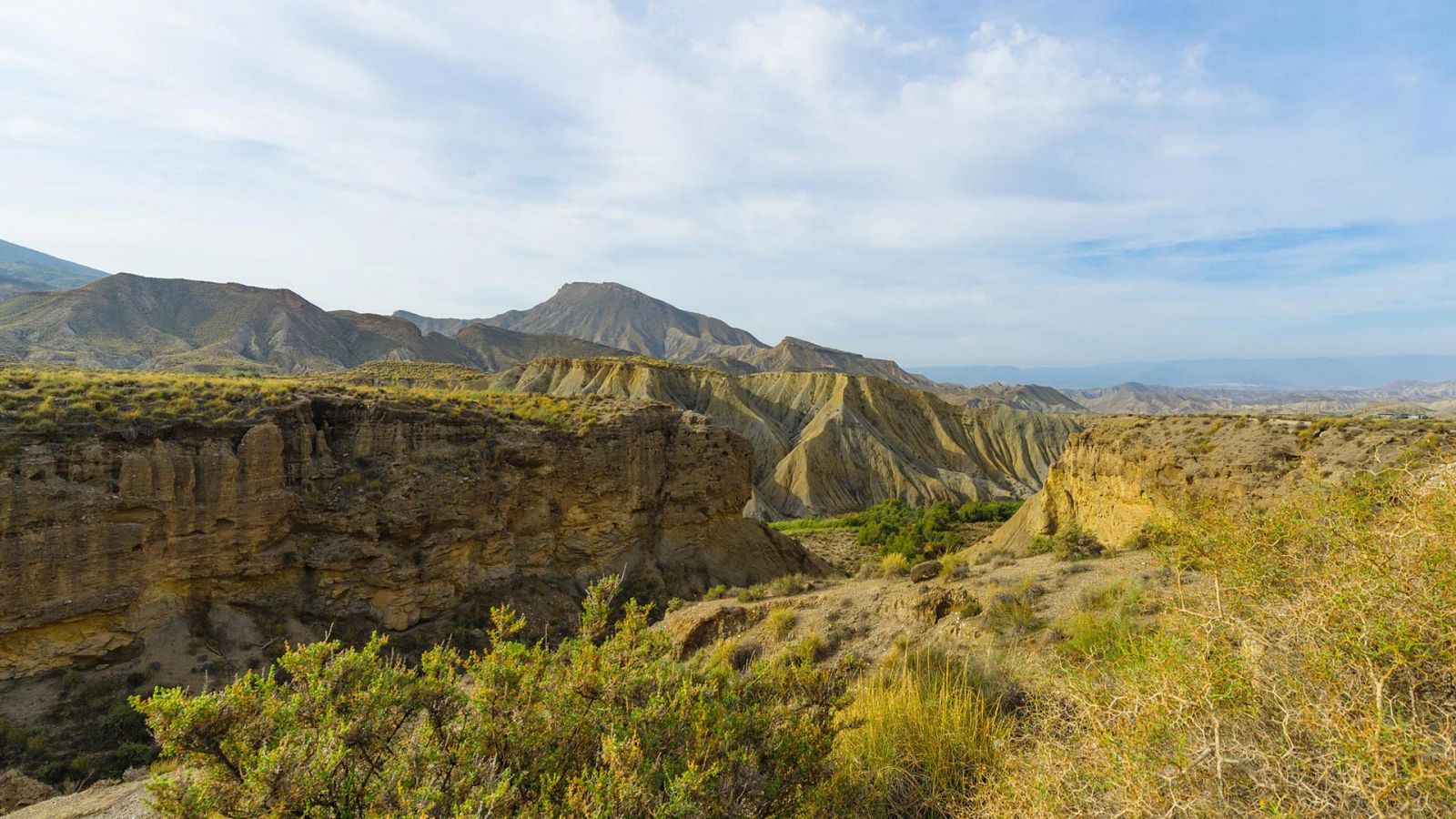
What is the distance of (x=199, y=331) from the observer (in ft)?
281

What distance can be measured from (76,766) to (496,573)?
10019 millimetres

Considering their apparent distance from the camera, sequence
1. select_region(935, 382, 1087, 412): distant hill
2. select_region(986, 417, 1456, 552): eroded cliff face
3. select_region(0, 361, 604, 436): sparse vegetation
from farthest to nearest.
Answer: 1. select_region(935, 382, 1087, 412): distant hill
2. select_region(986, 417, 1456, 552): eroded cliff face
3. select_region(0, 361, 604, 436): sparse vegetation

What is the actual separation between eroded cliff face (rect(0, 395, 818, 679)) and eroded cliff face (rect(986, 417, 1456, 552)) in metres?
14.0

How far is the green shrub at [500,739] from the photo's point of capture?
273 centimetres

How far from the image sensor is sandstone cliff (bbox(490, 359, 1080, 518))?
186 feet

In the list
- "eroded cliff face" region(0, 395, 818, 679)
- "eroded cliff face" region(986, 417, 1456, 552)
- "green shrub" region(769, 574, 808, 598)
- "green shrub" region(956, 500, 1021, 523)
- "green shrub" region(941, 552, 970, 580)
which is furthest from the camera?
"green shrub" region(956, 500, 1021, 523)

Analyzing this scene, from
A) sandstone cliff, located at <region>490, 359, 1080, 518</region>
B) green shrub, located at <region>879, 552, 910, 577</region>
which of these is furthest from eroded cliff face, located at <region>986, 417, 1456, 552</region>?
sandstone cliff, located at <region>490, 359, 1080, 518</region>

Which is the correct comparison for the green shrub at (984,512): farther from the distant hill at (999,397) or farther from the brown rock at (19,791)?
the distant hill at (999,397)

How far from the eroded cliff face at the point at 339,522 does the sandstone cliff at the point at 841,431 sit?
26.1 metres

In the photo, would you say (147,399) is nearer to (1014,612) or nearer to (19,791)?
(19,791)

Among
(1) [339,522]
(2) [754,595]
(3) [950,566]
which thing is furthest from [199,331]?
(3) [950,566]

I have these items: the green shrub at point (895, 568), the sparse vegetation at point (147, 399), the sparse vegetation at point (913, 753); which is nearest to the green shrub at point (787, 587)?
the green shrub at point (895, 568)

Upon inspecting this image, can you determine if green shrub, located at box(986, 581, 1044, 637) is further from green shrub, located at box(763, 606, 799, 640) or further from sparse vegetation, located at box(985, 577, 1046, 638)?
green shrub, located at box(763, 606, 799, 640)

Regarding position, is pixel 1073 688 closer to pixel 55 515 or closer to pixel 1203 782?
pixel 1203 782
